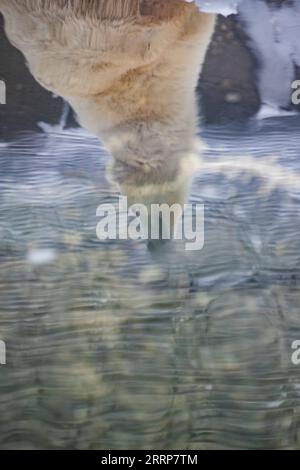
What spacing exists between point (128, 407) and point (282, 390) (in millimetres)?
621

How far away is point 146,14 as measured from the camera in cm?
249

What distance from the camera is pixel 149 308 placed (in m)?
2.54

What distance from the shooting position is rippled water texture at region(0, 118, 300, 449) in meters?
2.52

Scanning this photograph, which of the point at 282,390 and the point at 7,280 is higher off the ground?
the point at 7,280

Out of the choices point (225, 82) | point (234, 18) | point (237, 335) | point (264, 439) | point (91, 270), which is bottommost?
point (264, 439)

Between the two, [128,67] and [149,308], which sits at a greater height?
[128,67]

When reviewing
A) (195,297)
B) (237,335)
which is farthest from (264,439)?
(195,297)

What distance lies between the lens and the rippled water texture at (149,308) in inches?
99.2

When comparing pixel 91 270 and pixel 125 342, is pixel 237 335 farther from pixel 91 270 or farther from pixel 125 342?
pixel 91 270

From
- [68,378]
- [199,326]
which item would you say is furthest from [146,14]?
[68,378]

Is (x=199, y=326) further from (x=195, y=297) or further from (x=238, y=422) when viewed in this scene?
(x=238, y=422)

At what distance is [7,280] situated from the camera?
8.26ft

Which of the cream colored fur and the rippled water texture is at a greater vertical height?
the cream colored fur

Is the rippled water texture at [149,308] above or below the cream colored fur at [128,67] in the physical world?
below
